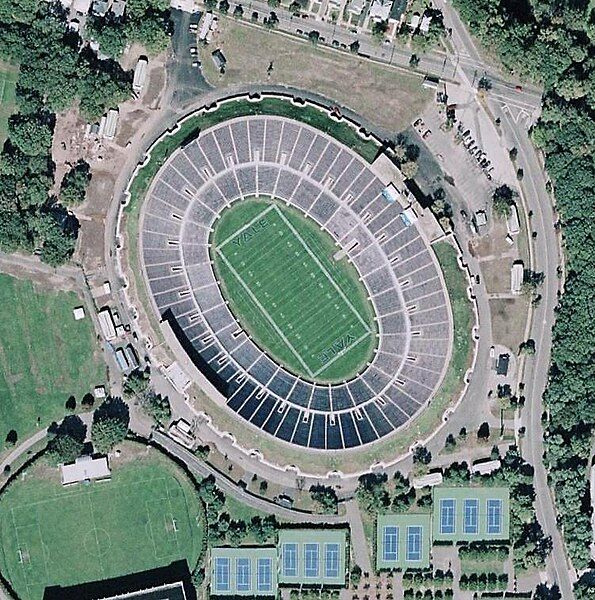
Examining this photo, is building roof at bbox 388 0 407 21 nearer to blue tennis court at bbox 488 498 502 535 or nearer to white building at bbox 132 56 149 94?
white building at bbox 132 56 149 94

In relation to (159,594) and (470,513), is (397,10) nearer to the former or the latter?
(470,513)

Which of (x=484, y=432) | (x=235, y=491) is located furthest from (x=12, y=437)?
(x=484, y=432)

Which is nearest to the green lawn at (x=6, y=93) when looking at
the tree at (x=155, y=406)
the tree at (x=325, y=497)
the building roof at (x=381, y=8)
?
the tree at (x=155, y=406)

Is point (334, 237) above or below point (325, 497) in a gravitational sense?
above

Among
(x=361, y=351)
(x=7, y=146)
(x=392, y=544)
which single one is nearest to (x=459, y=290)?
(x=361, y=351)

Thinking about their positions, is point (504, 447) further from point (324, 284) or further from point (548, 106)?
point (548, 106)

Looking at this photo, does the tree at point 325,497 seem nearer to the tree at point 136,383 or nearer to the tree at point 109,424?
the tree at point 136,383
